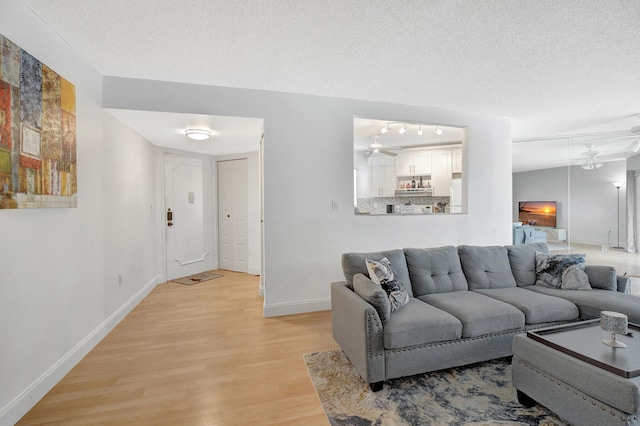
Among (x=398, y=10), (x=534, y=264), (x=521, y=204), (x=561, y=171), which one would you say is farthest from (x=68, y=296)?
(x=521, y=204)

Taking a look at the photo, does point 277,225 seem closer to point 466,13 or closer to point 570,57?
point 466,13

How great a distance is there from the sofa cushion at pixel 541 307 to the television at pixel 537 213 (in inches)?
151

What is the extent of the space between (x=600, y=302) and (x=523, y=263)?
2.30 feet

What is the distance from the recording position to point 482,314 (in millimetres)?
2131

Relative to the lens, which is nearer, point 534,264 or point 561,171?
point 534,264

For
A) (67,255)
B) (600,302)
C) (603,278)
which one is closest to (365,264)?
(600,302)

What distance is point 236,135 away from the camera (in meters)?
4.02

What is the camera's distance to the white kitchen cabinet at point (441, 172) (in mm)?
6207

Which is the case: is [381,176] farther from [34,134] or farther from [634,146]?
[34,134]

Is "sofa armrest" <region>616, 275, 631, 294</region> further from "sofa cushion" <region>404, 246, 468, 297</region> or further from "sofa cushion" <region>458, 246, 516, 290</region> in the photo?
"sofa cushion" <region>404, 246, 468, 297</region>

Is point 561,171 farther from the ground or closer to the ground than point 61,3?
closer to the ground

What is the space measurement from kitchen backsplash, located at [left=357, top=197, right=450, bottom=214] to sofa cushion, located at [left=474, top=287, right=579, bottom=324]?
4.20 m

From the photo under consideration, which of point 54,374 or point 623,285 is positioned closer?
point 54,374

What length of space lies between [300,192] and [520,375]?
2.57m
